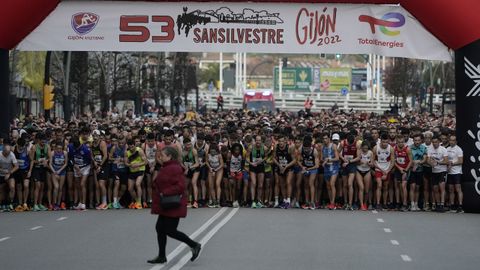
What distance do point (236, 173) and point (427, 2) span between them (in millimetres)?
6539

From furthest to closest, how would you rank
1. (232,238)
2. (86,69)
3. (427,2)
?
(86,69) < (427,2) < (232,238)

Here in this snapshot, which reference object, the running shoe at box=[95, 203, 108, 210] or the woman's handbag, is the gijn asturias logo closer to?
the running shoe at box=[95, 203, 108, 210]

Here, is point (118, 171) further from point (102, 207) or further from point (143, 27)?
point (143, 27)

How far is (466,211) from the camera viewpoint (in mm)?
22188

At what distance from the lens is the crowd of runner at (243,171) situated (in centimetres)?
2353

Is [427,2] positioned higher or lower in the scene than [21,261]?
higher

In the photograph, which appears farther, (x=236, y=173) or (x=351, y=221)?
(x=236, y=173)

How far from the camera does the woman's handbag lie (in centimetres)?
1330

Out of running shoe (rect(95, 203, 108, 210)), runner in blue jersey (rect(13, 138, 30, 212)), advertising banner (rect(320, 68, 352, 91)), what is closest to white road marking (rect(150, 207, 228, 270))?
running shoe (rect(95, 203, 108, 210))

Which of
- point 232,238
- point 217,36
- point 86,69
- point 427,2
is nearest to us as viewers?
point 232,238

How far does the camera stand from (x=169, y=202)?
43.6ft

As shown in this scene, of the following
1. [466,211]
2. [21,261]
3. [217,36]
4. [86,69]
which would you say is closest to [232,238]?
[21,261]

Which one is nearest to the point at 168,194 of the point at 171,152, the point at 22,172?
the point at 171,152

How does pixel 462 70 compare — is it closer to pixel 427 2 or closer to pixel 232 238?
pixel 427 2
